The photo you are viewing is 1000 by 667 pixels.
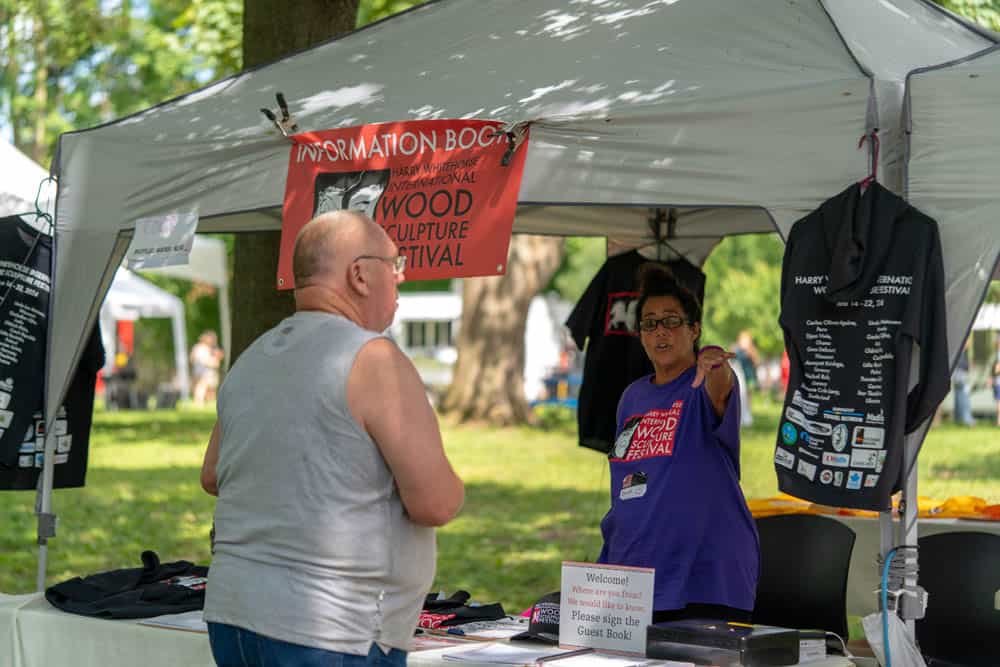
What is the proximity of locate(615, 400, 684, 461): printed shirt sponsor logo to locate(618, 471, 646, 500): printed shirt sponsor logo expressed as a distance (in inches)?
2.0

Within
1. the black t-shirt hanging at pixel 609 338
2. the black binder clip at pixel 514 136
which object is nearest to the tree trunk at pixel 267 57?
the black t-shirt hanging at pixel 609 338

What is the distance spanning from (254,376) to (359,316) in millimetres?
234

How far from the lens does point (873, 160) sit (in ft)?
11.6

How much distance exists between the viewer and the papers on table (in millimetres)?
3949

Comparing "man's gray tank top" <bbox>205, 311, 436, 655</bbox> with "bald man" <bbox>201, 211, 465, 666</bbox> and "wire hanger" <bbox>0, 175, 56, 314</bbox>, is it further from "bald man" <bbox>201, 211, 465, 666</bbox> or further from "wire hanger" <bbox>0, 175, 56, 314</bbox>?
"wire hanger" <bbox>0, 175, 56, 314</bbox>

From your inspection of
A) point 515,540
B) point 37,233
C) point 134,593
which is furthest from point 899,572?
point 515,540

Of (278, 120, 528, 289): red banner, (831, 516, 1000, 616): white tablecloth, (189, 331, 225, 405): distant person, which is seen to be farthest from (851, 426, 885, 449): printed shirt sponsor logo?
(189, 331, 225, 405): distant person

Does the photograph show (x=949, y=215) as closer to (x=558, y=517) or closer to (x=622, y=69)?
(x=622, y=69)

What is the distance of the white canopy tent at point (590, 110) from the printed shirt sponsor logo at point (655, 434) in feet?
2.06

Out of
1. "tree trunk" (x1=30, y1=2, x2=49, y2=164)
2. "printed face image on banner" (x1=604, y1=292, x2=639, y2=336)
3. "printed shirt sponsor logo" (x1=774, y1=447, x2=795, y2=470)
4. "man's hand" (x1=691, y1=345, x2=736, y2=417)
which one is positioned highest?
"tree trunk" (x1=30, y1=2, x2=49, y2=164)

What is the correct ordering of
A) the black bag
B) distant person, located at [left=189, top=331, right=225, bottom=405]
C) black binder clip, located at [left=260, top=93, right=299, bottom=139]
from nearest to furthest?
1. the black bag
2. black binder clip, located at [left=260, top=93, right=299, bottom=139]
3. distant person, located at [left=189, top=331, right=225, bottom=405]

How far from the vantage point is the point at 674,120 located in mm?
3834

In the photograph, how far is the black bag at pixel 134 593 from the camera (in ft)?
13.7

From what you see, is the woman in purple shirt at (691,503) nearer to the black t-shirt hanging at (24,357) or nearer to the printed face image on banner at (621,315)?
the printed face image on banner at (621,315)
